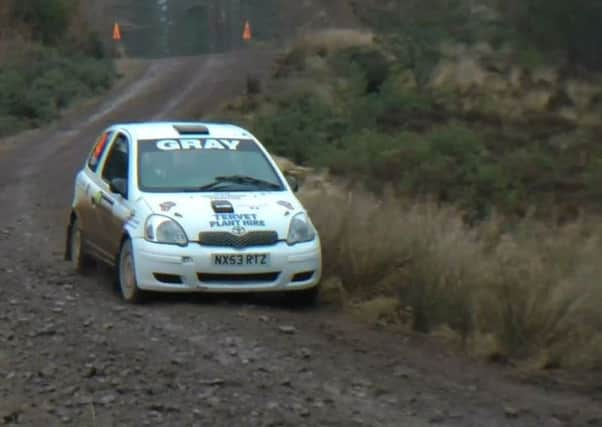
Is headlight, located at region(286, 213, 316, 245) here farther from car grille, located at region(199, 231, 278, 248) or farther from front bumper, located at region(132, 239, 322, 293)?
car grille, located at region(199, 231, 278, 248)

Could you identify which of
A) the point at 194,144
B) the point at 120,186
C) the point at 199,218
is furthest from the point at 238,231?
the point at 194,144

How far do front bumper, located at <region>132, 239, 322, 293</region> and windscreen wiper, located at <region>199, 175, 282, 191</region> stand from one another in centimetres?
103

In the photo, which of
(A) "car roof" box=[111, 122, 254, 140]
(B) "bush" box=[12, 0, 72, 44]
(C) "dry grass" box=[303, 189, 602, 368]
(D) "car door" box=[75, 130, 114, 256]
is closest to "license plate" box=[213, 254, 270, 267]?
(C) "dry grass" box=[303, 189, 602, 368]

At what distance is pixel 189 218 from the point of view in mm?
12156

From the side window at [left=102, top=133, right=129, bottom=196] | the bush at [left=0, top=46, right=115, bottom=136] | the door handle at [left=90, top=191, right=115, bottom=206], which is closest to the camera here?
the door handle at [left=90, top=191, right=115, bottom=206]

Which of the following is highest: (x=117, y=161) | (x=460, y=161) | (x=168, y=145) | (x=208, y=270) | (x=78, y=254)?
(x=168, y=145)

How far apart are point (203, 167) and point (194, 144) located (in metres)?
0.35

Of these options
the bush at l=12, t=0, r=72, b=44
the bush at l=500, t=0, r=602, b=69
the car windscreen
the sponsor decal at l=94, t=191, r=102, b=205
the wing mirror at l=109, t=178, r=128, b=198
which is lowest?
the bush at l=12, t=0, r=72, b=44

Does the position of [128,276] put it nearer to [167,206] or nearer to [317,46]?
[167,206]

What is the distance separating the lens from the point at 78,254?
14641 millimetres

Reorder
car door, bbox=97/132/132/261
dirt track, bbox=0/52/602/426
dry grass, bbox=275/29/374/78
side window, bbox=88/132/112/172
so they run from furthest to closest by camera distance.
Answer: dry grass, bbox=275/29/374/78 → side window, bbox=88/132/112/172 → car door, bbox=97/132/132/261 → dirt track, bbox=0/52/602/426

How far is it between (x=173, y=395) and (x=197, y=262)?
123 inches

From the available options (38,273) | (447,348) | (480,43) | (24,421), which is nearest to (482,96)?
(480,43)

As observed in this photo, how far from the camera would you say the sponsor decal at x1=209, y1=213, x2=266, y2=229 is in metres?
12.1
